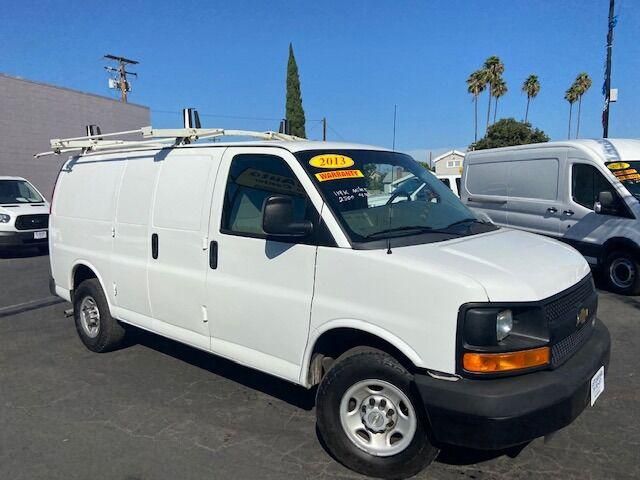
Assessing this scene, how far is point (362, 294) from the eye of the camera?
9.86 feet

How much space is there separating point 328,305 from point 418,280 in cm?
64

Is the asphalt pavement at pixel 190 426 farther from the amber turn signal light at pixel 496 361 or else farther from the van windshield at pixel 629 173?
the van windshield at pixel 629 173

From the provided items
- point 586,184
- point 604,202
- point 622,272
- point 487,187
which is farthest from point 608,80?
point 622,272

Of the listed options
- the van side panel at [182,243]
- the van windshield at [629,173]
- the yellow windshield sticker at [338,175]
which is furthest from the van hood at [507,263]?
the van windshield at [629,173]

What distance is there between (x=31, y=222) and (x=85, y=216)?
848cm

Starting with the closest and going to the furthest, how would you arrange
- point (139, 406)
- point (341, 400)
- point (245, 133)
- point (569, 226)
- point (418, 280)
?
point (418, 280) < point (341, 400) < point (139, 406) < point (245, 133) < point (569, 226)

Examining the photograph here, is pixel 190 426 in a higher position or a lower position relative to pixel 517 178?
lower

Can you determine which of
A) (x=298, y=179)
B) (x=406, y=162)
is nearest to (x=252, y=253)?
(x=298, y=179)

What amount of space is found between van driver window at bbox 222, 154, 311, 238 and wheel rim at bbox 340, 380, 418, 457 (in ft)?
4.11

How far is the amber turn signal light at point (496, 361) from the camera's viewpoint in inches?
104

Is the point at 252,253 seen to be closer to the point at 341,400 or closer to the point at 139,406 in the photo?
the point at 341,400

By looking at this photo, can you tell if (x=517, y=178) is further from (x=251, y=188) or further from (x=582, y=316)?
(x=251, y=188)

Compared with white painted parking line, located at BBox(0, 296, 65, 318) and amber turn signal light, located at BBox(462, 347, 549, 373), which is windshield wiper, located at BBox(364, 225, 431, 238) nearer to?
amber turn signal light, located at BBox(462, 347, 549, 373)

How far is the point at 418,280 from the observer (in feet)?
9.14
